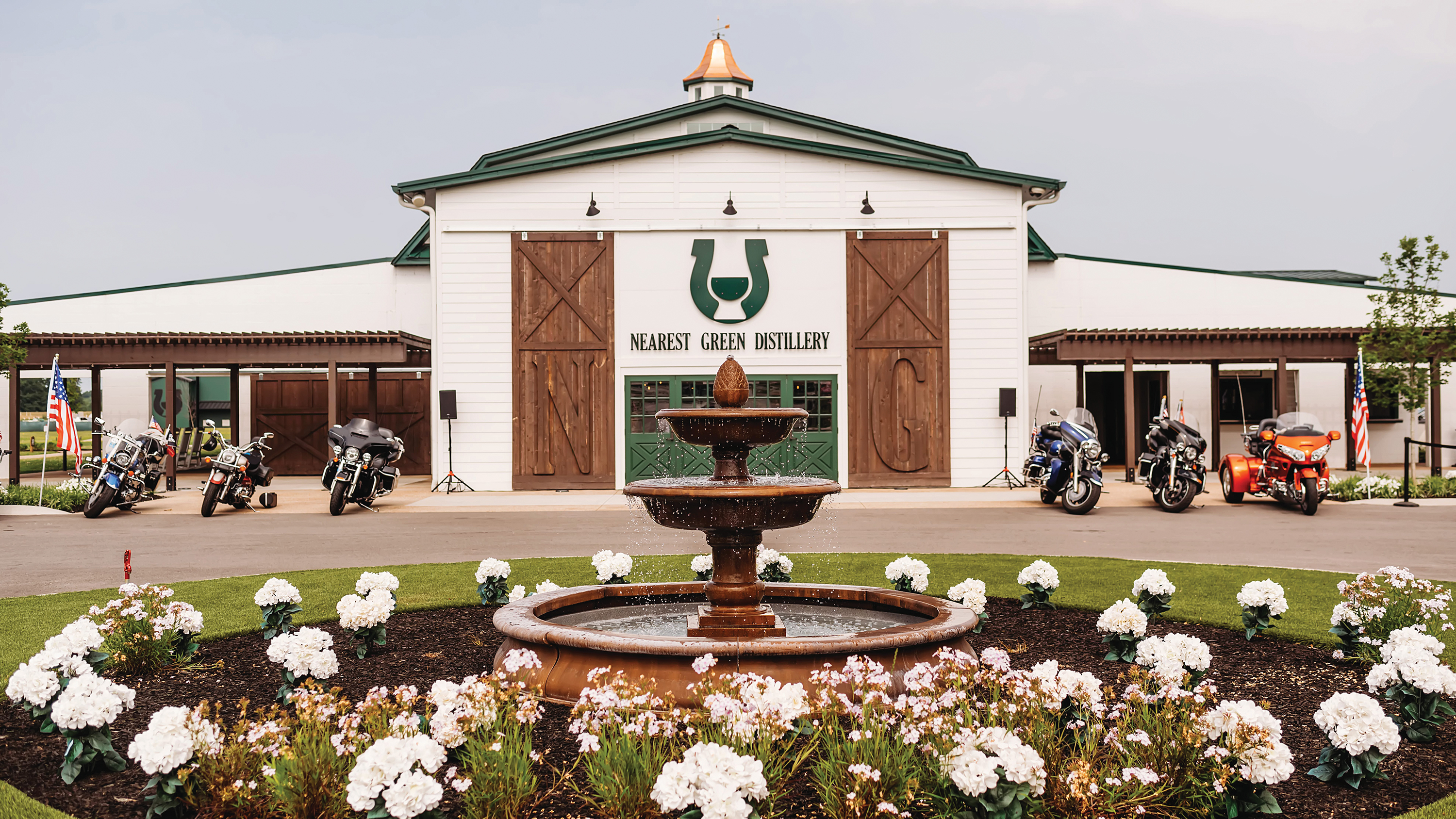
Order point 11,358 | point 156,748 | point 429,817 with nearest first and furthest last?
point 429,817
point 156,748
point 11,358

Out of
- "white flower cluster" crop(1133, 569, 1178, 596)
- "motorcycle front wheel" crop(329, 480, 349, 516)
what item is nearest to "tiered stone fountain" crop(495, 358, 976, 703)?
"white flower cluster" crop(1133, 569, 1178, 596)

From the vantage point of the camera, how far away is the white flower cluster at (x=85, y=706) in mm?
4359

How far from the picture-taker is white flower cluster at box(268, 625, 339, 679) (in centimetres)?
534

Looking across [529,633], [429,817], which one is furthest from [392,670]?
[429,817]

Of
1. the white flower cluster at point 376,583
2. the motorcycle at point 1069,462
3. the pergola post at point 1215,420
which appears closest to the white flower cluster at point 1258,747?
the white flower cluster at point 376,583

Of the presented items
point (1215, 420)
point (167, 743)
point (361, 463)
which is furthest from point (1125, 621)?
point (1215, 420)

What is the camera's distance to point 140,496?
1872 cm

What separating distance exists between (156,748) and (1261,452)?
59.7ft

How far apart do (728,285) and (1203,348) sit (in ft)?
33.6

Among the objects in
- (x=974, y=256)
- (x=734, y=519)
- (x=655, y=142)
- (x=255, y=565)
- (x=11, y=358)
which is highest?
(x=655, y=142)

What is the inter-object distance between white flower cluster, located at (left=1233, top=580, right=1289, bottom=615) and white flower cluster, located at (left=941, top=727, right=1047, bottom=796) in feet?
13.0

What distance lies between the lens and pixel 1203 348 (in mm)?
23375

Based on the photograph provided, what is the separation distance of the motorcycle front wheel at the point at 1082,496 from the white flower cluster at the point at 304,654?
13.8m

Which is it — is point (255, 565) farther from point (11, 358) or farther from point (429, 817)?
point (11, 358)
